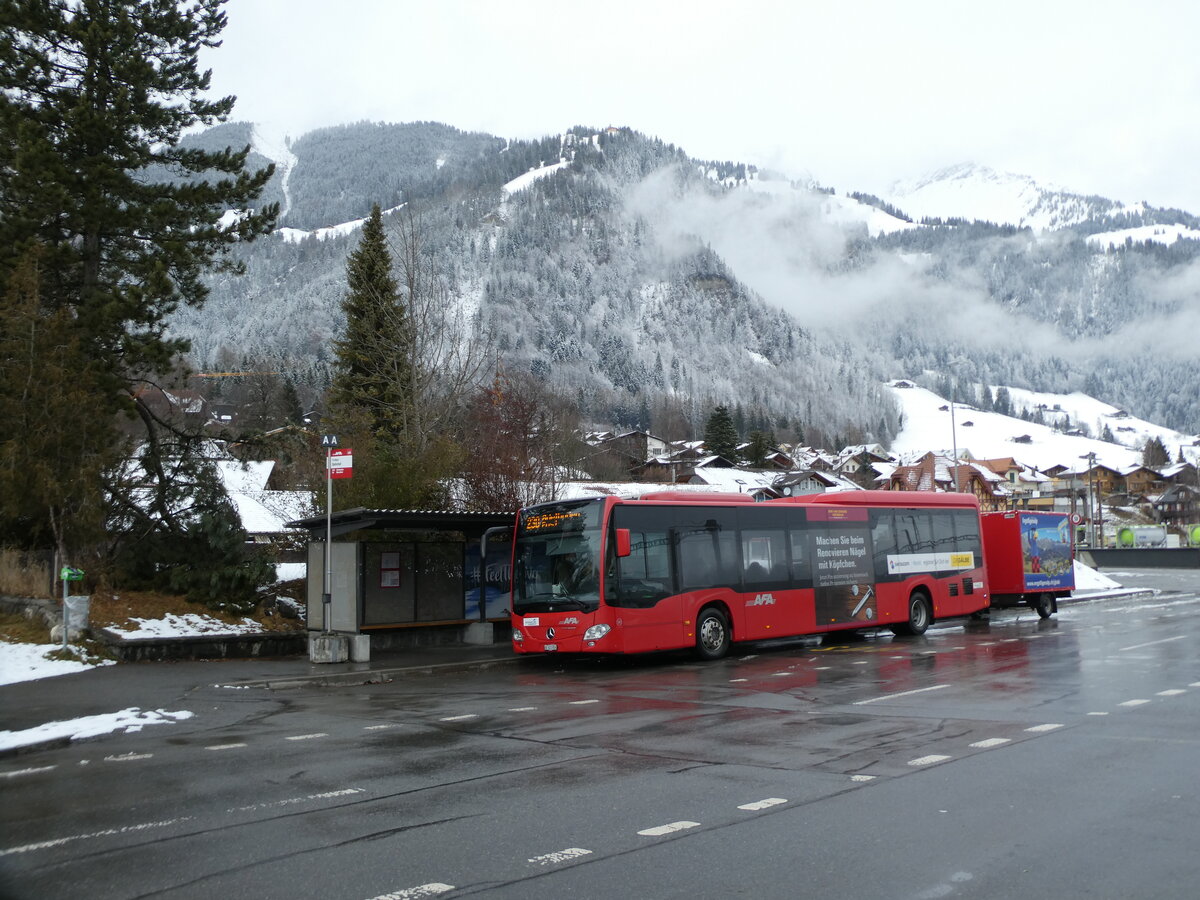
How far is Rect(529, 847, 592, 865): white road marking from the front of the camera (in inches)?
237

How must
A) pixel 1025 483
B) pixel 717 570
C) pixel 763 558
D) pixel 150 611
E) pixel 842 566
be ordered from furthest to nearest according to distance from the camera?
pixel 1025 483 < pixel 842 566 < pixel 763 558 < pixel 150 611 < pixel 717 570

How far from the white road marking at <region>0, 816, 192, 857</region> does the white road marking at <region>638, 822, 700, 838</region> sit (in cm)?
318

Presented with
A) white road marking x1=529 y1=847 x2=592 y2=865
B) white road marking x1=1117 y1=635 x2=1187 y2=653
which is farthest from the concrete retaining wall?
white road marking x1=1117 y1=635 x2=1187 y2=653

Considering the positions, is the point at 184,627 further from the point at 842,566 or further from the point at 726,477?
the point at 726,477

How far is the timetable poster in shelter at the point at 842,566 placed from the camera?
2239 cm

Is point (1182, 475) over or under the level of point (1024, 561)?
over

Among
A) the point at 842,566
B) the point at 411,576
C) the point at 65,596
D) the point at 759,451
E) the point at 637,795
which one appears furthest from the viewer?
the point at 759,451

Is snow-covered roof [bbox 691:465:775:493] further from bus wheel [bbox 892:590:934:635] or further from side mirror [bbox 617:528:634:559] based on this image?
side mirror [bbox 617:528:634:559]

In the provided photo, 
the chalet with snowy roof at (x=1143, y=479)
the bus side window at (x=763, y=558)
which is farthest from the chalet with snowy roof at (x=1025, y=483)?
the bus side window at (x=763, y=558)

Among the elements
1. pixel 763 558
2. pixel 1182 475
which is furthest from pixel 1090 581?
pixel 1182 475

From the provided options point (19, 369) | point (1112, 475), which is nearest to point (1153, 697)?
point (19, 369)

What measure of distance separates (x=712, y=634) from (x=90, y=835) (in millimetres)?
14177

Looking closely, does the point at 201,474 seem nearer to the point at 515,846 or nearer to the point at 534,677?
the point at 534,677

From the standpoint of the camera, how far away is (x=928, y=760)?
8930mm
